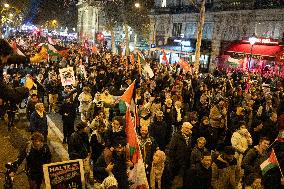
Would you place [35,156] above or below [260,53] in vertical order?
below

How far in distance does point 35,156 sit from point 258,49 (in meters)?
25.1

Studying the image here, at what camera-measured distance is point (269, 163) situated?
6.93 meters

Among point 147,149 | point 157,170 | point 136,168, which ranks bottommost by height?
point 157,170

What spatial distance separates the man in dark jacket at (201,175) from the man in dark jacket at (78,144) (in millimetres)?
2185

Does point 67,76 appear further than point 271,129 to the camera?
Yes

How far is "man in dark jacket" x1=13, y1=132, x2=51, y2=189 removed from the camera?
21.4ft

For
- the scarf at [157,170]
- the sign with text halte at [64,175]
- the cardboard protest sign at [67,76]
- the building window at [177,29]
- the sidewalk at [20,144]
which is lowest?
the sidewalk at [20,144]

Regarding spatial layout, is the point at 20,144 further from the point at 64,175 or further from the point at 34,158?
the point at 64,175

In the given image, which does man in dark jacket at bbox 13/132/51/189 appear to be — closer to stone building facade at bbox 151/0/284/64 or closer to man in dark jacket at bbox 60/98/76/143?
man in dark jacket at bbox 60/98/76/143

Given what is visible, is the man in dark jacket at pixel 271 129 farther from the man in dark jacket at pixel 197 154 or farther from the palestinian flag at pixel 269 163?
the man in dark jacket at pixel 197 154

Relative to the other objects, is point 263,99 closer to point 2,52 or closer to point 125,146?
point 125,146

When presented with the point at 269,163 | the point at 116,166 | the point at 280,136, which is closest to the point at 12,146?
the point at 116,166

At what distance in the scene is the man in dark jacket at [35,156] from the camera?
256 inches

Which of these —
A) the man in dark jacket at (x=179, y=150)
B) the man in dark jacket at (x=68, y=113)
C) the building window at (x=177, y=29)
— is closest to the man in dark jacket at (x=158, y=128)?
the man in dark jacket at (x=179, y=150)
